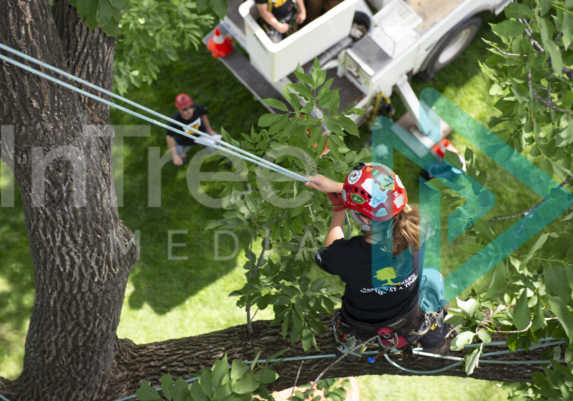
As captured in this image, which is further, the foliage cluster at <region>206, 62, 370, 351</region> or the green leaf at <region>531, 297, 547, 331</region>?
the foliage cluster at <region>206, 62, 370, 351</region>

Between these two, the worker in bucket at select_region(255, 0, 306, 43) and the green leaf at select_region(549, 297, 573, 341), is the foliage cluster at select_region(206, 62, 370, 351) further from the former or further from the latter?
the worker in bucket at select_region(255, 0, 306, 43)

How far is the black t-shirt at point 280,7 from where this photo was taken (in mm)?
4852

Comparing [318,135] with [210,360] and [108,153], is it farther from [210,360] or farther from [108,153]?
[210,360]

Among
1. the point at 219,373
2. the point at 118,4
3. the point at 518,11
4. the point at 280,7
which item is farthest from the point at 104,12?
the point at 280,7

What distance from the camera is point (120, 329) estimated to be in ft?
17.1

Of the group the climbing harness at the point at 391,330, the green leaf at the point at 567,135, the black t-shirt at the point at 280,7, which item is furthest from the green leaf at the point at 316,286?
the black t-shirt at the point at 280,7

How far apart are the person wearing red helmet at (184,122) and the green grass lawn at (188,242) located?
223 mm

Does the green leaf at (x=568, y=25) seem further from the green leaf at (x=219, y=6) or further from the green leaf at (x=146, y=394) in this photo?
the green leaf at (x=146, y=394)

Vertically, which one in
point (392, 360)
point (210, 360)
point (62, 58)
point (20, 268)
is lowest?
point (392, 360)

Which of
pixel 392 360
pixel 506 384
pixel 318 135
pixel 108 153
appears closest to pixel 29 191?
pixel 108 153

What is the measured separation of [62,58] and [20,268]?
3941 mm

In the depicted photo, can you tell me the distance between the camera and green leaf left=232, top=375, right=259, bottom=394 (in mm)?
2297

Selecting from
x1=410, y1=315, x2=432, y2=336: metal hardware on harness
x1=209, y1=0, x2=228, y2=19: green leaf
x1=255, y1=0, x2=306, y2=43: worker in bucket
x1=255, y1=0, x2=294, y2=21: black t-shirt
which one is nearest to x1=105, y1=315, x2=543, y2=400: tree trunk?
x1=410, y1=315, x2=432, y2=336: metal hardware on harness

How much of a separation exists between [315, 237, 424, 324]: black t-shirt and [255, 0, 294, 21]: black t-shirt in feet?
10.2
